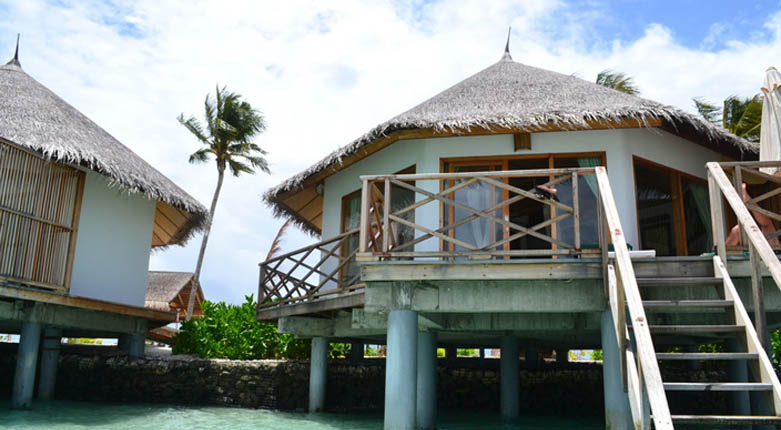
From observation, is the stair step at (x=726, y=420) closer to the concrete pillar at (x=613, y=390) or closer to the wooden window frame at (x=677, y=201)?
the concrete pillar at (x=613, y=390)

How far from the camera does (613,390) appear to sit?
5.58 meters

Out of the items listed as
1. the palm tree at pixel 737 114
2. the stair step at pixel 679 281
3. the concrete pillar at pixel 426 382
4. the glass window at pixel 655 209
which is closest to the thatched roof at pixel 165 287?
the concrete pillar at pixel 426 382

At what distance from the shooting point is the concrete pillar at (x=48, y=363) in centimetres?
1065

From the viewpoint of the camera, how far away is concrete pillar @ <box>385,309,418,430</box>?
19.8 ft

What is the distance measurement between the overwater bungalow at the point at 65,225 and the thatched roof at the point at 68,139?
0.02m

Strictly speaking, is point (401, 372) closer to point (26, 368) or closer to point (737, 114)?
point (26, 368)

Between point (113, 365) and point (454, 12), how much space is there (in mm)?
8036

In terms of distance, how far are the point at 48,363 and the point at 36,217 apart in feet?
8.88

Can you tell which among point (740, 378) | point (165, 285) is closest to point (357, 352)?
point (740, 378)

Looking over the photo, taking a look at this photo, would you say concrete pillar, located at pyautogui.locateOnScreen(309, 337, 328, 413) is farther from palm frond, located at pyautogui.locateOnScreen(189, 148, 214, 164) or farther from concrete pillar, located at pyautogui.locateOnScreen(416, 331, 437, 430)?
palm frond, located at pyautogui.locateOnScreen(189, 148, 214, 164)

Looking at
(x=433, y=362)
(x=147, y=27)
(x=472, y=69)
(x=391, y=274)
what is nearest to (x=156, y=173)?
(x=147, y=27)

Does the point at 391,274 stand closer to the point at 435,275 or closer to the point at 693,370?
the point at 435,275

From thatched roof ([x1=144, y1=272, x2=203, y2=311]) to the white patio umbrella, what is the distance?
19092 millimetres

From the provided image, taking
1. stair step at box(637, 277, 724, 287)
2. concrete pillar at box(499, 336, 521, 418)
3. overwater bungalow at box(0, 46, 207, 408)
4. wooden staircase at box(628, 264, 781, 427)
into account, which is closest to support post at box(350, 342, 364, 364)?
overwater bungalow at box(0, 46, 207, 408)
